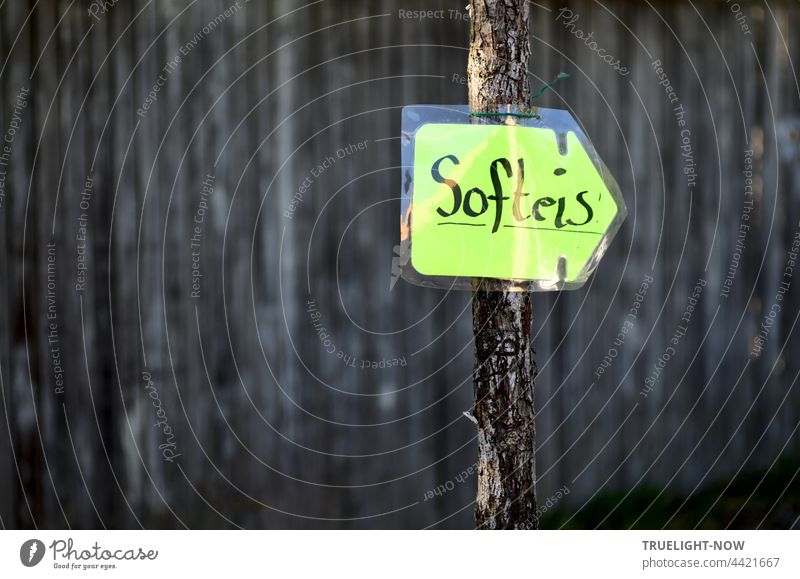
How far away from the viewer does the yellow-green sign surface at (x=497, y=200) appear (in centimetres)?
176

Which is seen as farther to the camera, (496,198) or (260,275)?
(260,275)

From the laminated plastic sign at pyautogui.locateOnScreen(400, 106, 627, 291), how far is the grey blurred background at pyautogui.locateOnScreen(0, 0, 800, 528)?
1.88m

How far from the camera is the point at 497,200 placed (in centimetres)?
178

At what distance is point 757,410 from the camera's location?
415cm

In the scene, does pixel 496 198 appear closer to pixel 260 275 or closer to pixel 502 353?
pixel 502 353

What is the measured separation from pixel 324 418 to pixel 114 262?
1.08 m

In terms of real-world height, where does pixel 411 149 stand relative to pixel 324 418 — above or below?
above

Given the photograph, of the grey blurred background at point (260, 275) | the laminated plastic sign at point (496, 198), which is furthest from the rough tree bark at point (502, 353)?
the grey blurred background at point (260, 275)

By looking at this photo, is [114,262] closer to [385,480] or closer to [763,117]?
[385,480]

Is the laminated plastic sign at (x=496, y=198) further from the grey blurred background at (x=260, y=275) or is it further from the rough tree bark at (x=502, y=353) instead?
the grey blurred background at (x=260, y=275)

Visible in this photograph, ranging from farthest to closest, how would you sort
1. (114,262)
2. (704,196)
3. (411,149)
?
(704,196) < (114,262) < (411,149)

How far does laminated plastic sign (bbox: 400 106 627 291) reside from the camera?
177 cm

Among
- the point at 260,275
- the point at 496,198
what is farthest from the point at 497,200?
the point at 260,275

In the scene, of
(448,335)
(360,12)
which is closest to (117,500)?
(448,335)
